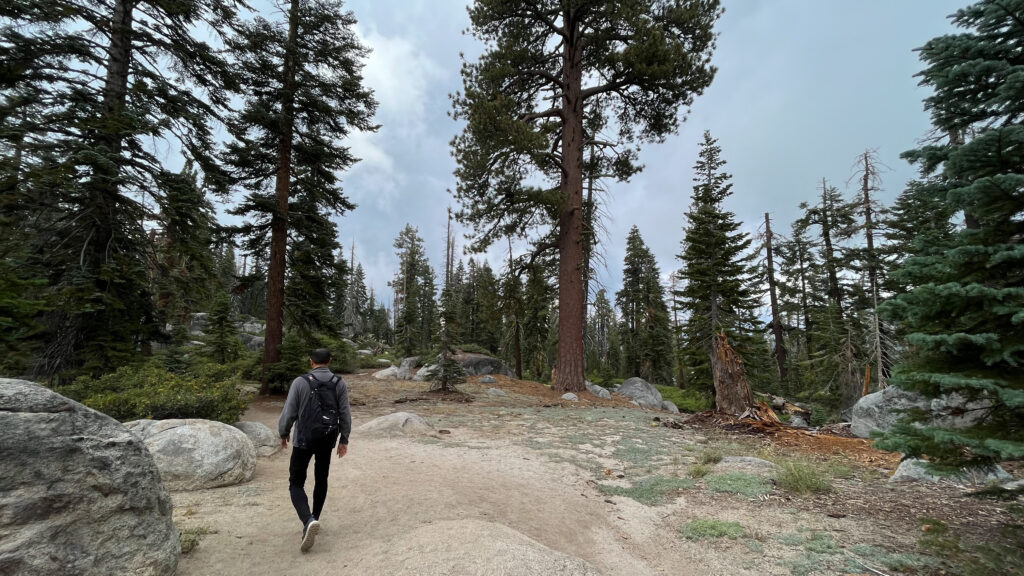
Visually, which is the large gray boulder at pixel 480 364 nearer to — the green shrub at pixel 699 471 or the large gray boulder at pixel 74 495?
the green shrub at pixel 699 471

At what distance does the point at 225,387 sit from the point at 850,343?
24.4 meters

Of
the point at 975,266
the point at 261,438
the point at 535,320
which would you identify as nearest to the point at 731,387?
the point at 975,266

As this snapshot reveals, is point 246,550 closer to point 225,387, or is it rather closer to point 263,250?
point 225,387

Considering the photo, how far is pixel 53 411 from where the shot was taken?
287 cm

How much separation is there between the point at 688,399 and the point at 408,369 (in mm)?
20387

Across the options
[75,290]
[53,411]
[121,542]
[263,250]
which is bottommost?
[121,542]

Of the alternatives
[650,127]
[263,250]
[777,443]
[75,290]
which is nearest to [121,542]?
[75,290]

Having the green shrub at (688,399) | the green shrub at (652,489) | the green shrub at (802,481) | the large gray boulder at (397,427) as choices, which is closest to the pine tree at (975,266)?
the green shrub at (802,481)

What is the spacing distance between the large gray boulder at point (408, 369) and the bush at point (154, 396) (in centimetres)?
1638

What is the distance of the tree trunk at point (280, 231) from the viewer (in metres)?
12.8

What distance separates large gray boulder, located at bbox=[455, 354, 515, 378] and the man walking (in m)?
20.5

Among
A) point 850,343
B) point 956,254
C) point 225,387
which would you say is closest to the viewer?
point 956,254

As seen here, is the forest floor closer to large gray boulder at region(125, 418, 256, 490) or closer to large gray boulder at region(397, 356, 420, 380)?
large gray boulder at region(125, 418, 256, 490)

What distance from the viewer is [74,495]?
106 inches
